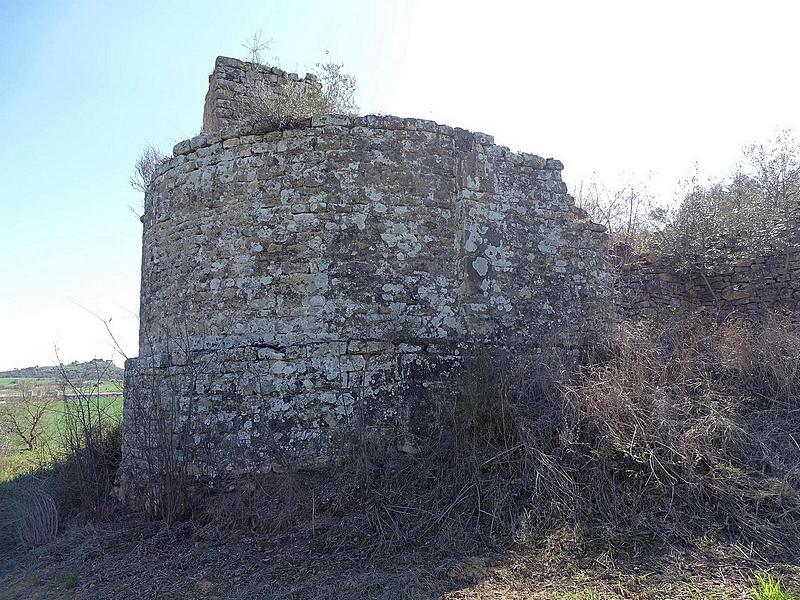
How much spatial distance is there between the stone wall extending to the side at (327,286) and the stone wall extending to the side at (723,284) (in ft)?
6.42

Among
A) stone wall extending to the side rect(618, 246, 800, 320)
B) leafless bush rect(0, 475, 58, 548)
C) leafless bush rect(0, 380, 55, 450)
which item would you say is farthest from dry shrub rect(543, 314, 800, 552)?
leafless bush rect(0, 380, 55, 450)

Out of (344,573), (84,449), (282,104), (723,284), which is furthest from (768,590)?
(84,449)

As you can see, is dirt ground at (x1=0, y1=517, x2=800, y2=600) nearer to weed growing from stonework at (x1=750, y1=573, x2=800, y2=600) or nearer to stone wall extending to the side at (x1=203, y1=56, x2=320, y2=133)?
weed growing from stonework at (x1=750, y1=573, x2=800, y2=600)

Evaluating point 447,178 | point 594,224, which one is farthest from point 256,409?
point 594,224

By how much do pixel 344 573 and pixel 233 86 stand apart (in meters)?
6.12

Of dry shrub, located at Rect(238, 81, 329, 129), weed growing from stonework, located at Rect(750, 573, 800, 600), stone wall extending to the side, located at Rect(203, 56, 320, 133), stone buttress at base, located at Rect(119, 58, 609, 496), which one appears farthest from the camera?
stone wall extending to the side, located at Rect(203, 56, 320, 133)

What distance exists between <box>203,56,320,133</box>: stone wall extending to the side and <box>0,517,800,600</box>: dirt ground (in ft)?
16.4

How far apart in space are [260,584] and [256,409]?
1759 millimetres

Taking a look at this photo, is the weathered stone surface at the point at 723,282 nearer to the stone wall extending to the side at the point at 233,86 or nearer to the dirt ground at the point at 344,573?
the dirt ground at the point at 344,573

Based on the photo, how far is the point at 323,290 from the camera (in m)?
5.89

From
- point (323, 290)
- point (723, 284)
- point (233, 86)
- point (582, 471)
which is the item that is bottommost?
point (582, 471)

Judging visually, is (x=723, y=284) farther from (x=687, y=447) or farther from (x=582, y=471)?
(x=582, y=471)

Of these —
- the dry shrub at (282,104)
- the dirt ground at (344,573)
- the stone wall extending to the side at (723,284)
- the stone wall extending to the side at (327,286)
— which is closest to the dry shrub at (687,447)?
the dirt ground at (344,573)

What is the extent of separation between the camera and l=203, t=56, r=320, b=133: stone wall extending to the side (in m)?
7.64
